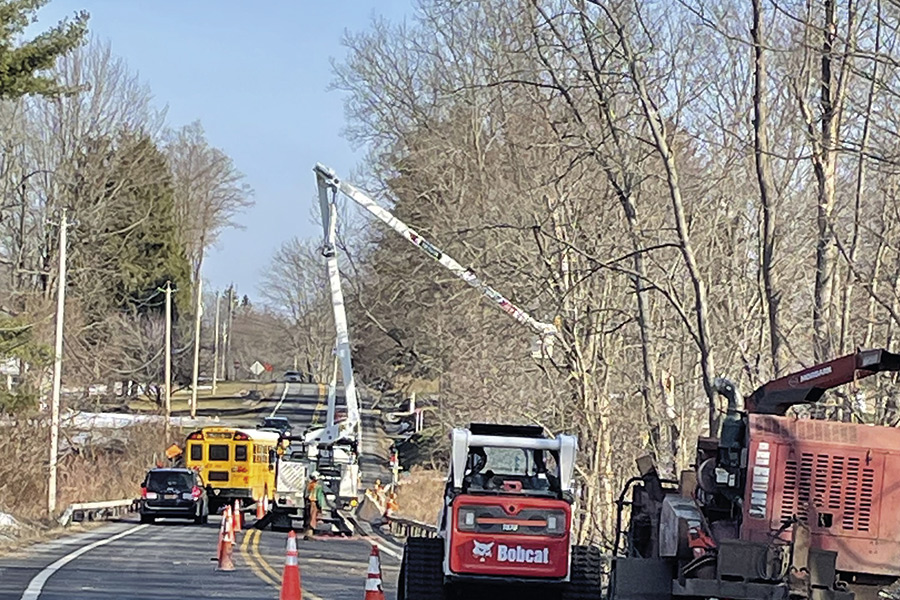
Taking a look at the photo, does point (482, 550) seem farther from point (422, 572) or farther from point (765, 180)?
point (765, 180)

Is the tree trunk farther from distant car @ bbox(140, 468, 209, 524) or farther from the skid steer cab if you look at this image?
distant car @ bbox(140, 468, 209, 524)

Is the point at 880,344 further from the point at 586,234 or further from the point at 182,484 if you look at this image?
the point at 182,484

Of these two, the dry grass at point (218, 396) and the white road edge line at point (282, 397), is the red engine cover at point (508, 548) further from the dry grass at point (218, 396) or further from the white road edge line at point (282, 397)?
the white road edge line at point (282, 397)

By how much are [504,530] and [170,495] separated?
78.4ft

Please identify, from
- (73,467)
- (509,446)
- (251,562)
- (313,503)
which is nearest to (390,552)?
(313,503)

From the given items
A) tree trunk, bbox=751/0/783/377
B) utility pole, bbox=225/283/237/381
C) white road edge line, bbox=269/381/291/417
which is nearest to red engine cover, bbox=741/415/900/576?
tree trunk, bbox=751/0/783/377

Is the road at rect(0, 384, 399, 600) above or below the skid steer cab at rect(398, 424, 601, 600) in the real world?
below

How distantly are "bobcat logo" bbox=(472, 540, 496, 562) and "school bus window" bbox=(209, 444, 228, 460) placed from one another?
29.5 meters

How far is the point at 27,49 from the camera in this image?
84.9 feet

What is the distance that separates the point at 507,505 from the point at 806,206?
16113mm

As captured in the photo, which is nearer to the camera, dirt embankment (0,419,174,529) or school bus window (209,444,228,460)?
dirt embankment (0,419,174,529)

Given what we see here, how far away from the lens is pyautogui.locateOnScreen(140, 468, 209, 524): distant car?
122ft

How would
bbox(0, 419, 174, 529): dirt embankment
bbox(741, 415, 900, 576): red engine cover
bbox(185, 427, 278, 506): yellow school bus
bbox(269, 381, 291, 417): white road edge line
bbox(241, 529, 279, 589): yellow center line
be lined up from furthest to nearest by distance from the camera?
bbox(269, 381, 291, 417): white road edge line < bbox(185, 427, 278, 506): yellow school bus < bbox(0, 419, 174, 529): dirt embankment < bbox(241, 529, 279, 589): yellow center line < bbox(741, 415, 900, 576): red engine cover

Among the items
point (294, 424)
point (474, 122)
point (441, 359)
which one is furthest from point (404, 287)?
point (294, 424)
